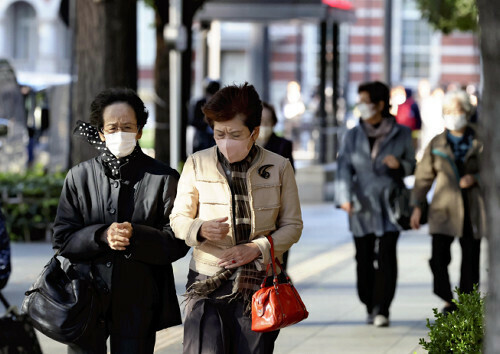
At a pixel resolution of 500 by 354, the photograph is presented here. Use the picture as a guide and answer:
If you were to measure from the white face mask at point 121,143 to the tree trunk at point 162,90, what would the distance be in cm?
1175

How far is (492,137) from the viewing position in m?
3.25

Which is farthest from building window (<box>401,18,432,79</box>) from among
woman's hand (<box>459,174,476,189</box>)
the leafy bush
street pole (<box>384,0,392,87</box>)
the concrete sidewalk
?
Answer: the leafy bush

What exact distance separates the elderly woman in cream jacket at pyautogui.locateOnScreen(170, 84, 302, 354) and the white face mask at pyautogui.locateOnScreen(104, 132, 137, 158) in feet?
1.13

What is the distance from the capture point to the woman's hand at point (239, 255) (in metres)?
4.71

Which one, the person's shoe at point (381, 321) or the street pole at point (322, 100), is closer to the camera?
the person's shoe at point (381, 321)

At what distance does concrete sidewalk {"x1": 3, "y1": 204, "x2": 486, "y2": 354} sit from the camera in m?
7.67

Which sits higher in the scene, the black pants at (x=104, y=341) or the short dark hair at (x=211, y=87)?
the short dark hair at (x=211, y=87)

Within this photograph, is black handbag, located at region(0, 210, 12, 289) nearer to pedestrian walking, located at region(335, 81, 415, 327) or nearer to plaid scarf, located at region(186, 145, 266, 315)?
plaid scarf, located at region(186, 145, 266, 315)

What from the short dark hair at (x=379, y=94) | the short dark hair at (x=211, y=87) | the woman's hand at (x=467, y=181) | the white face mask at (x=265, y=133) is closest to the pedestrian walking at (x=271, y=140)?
the white face mask at (x=265, y=133)

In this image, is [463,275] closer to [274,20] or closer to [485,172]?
[485,172]

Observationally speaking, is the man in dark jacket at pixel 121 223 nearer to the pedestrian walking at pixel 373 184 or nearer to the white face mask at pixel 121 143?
the white face mask at pixel 121 143

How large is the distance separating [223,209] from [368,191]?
12.1 feet

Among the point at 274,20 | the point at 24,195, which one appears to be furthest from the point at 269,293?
the point at 274,20

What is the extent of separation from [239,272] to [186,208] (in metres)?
0.37
